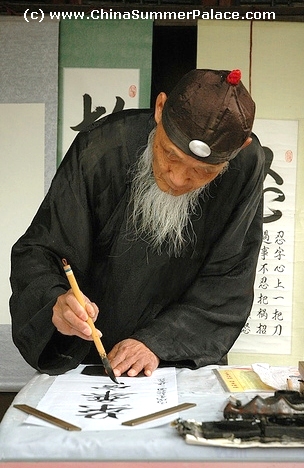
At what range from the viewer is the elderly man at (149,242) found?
2191mm

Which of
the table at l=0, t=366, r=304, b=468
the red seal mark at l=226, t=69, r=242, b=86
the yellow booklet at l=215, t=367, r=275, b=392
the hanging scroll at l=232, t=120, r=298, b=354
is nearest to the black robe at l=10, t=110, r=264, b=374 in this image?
the yellow booklet at l=215, t=367, r=275, b=392

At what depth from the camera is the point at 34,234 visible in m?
2.36

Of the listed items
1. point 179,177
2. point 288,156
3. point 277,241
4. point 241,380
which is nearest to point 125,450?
point 241,380

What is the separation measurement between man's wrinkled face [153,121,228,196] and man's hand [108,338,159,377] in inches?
20.8

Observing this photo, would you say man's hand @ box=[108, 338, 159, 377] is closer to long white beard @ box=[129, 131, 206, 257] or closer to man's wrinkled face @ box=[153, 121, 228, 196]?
long white beard @ box=[129, 131, 206, 257]

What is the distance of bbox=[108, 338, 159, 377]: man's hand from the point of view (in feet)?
6.91

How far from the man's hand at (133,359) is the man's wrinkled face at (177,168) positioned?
1.73 ft

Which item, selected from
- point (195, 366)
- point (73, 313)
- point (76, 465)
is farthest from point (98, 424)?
point (195, 366)

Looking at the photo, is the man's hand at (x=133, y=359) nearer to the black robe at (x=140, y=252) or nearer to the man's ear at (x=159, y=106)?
the black robe at (x=140, y=252)

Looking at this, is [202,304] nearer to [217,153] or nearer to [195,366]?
Answer: [195,366]

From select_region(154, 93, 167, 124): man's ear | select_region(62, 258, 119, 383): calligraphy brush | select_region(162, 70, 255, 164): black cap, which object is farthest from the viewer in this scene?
select_region(154, 93, 167, 124): man's ear

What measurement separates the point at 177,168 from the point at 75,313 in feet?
1.91

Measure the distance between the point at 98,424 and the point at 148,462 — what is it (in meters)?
0.18

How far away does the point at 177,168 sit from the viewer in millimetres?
2195
